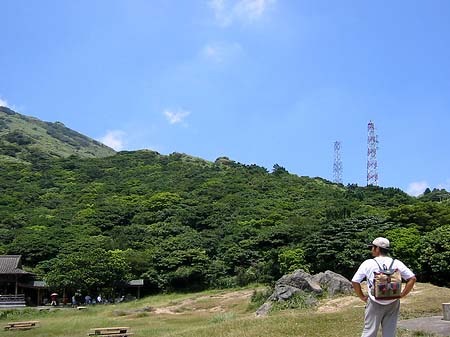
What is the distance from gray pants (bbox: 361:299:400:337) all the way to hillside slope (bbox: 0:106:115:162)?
347 feet

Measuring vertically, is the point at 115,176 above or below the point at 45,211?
above

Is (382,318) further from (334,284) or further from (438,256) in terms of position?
(438,256)

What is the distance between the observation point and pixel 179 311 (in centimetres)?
3394

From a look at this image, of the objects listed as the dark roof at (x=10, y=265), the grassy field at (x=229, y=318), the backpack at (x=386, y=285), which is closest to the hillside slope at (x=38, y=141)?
the dark roof at (x=10, y=265)

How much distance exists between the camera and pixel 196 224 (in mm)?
68062

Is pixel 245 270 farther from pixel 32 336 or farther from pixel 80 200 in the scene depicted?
pixel 80 200

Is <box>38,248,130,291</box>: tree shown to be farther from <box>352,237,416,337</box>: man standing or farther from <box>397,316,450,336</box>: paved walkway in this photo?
<box>352,237,416,337</box>: man standing

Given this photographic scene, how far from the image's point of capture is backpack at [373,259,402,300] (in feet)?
22.9

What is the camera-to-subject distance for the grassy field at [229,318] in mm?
13117

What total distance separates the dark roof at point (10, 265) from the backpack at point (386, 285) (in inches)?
1780

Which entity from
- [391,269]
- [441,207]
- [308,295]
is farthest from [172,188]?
[391,269]

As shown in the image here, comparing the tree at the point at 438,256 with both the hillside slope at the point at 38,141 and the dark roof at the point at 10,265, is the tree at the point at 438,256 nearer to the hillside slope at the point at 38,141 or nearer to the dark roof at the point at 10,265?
the dark roof at the point at 10,265

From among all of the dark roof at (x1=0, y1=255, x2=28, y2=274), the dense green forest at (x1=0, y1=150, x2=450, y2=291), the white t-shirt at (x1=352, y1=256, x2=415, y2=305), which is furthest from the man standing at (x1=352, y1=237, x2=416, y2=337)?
the dark roof at (x1=0, y1=255, x2=28, y2=274)

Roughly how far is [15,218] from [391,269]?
6739 cm
